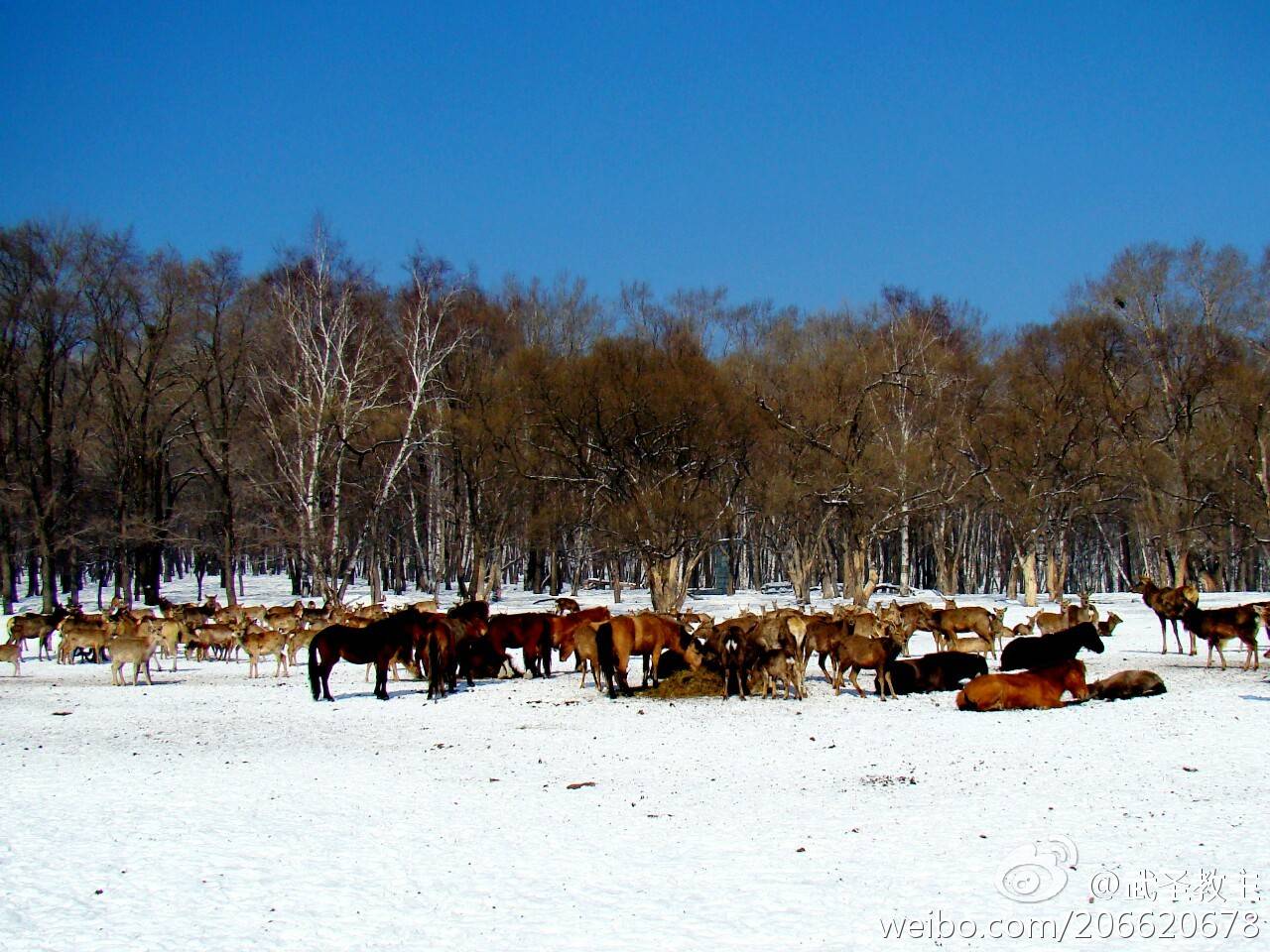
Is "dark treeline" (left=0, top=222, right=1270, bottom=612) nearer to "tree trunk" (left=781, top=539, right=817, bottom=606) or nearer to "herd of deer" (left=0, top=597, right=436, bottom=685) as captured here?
"tree trunk" (left=781, top=539, right=817, bottom=606)

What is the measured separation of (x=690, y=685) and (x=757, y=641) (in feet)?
5.11

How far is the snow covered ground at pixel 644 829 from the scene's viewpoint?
667 cm

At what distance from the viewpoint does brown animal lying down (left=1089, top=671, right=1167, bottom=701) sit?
51.3 feet

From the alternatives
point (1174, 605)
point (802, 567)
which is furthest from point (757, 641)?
point (802, 567)

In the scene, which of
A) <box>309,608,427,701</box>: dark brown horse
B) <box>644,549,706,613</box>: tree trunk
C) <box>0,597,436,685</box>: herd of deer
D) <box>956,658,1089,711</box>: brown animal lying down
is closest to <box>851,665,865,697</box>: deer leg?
<box>956,658,1089,711</box>: brown animal lying down

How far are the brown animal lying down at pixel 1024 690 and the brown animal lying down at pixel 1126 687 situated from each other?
0.40 metres

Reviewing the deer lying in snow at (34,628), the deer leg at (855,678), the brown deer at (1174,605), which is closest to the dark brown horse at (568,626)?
the deer leg at (855,678)

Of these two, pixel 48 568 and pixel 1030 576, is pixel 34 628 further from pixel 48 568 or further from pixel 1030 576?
pixel 1030 576

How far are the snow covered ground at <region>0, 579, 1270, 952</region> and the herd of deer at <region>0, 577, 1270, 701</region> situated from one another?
1489 millimetres

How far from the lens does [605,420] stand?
133 feet

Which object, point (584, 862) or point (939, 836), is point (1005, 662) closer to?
point (939, 836)

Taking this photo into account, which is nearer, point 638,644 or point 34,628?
point 638,644

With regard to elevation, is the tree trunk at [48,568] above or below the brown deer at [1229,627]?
above

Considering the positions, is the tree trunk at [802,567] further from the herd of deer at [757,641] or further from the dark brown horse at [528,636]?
the dark brown horse at [528,636]
